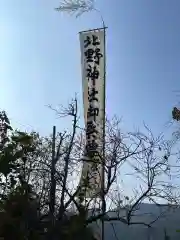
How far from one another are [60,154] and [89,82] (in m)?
2.95

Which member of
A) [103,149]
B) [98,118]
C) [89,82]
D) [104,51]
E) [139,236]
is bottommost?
[139,236]

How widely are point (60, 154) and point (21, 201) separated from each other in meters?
7.66

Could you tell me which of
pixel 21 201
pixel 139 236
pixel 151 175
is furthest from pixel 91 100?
pixel 139 236

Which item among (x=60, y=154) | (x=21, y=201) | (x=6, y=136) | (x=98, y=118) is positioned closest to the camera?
(x=6, y=136)

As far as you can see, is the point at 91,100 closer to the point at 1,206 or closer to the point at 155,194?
the point at 155,194

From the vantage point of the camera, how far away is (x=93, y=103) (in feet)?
46.9

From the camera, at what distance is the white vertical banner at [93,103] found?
13.9 m

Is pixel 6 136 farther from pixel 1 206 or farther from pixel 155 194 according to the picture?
pixel 155 194

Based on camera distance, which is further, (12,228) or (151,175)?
(151,175)

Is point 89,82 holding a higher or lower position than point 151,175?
higher

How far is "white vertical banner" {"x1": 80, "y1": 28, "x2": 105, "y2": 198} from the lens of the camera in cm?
1391

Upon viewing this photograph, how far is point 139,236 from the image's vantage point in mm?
24875

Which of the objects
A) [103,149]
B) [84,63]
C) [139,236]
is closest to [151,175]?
[103,149]

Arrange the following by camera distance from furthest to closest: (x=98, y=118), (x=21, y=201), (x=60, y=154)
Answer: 1. (x=60, y=154)
2. (x=98, y=118)
3. (x=21, y=201)
